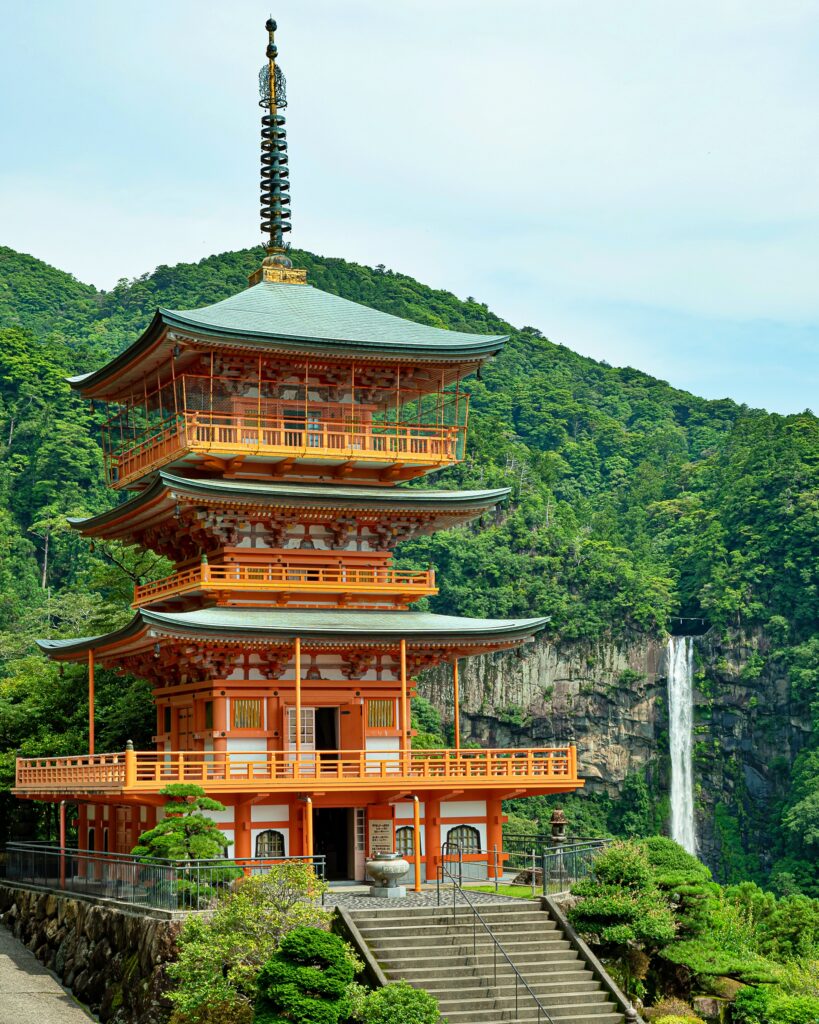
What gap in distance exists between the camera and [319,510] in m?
34.0

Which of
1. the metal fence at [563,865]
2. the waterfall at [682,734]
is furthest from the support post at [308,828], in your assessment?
the waterfall at [682,734]

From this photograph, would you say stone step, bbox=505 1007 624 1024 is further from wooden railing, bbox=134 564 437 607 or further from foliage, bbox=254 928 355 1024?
wooden railing, bbox=134 564 437 607

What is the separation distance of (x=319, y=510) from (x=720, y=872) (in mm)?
54027

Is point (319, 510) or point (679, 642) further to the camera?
point (679, 642)

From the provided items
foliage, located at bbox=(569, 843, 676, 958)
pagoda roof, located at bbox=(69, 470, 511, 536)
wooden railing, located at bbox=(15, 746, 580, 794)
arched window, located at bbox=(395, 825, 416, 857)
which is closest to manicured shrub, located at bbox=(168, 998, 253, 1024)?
wooden railing, located at bbox=(15, 746, 580, 794)

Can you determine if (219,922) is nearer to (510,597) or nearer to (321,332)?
(321,332)

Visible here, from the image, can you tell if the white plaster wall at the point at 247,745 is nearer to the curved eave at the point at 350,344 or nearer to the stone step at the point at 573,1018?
the curved eave at the point at 350,344

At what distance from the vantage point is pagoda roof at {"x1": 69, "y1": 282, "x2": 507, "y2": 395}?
1308 inches

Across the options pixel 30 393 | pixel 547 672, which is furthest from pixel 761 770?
pixel 30 393

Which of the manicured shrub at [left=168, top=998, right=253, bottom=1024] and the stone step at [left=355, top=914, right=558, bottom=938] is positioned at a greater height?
the stone step at [left=355, top=914, right=558, bottom=938]

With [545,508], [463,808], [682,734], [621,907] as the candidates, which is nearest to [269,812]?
[463,808]

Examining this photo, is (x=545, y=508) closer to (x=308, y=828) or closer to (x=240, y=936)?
(x=308, y=828)

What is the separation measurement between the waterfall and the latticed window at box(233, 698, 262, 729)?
2090 inches

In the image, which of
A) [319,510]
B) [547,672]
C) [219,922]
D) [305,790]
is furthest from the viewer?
[547,672]
